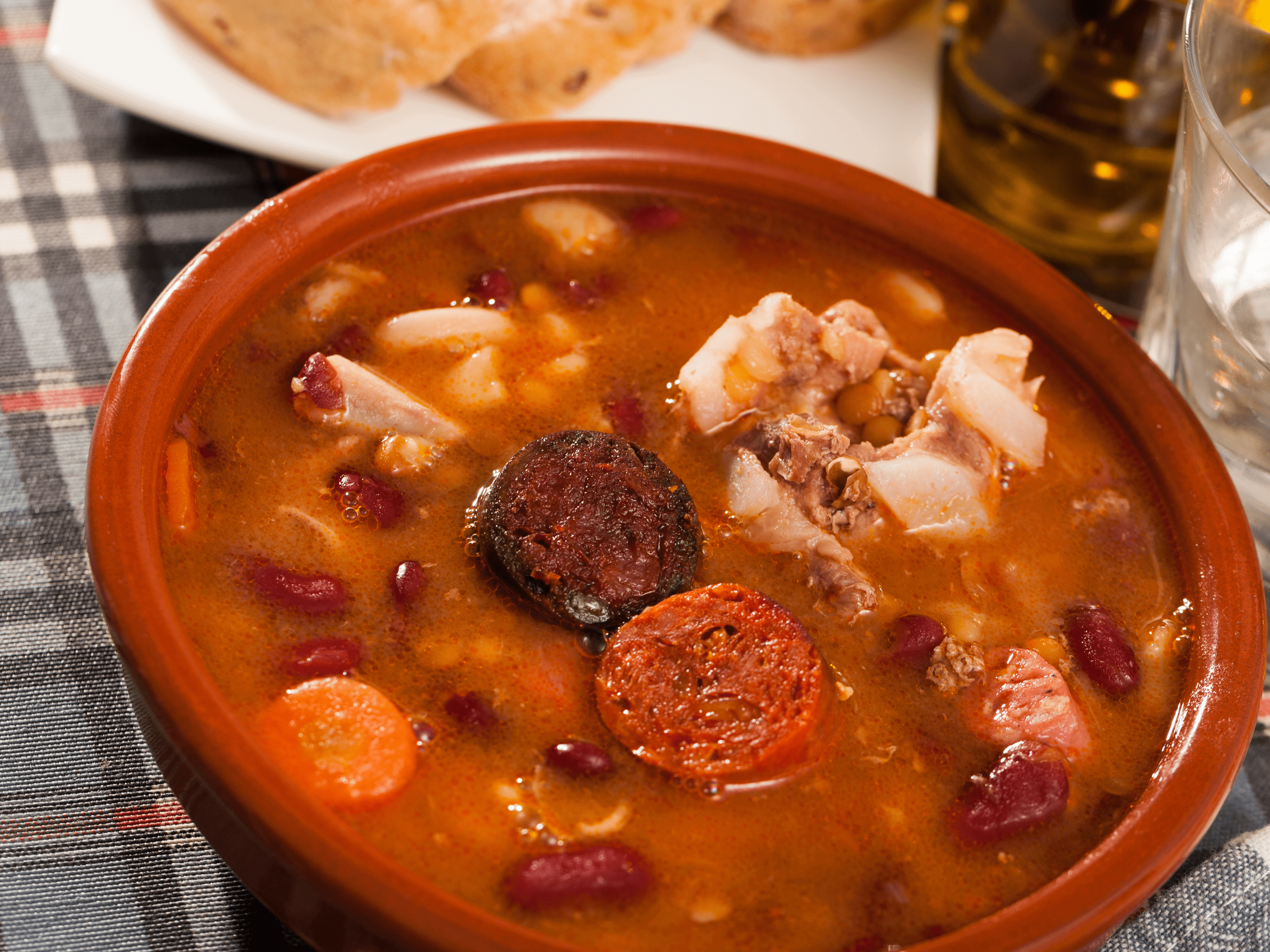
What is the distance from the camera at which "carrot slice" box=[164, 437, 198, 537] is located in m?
2.04

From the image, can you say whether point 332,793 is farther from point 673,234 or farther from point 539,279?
point 673,234

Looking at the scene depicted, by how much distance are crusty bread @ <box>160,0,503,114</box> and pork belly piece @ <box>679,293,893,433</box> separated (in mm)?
1212

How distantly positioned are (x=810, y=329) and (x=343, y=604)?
3.49 ft

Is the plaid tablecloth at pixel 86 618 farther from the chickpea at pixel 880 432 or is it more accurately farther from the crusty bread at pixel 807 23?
the crusty bread at pixel 807 23

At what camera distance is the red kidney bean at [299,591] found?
78.8 inches

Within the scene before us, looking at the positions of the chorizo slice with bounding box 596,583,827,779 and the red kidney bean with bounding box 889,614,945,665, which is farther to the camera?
the red kidney bean with bounding box 889,614,945,665

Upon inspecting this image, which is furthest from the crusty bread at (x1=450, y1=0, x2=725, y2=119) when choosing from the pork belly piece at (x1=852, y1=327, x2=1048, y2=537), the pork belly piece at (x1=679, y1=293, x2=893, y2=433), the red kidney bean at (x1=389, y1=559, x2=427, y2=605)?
the red kidney bean at (x1=389, y1=559, x2=427, y2=605)

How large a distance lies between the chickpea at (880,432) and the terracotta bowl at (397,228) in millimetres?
434

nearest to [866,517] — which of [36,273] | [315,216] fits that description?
[315,216]

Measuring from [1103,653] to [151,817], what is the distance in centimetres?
172

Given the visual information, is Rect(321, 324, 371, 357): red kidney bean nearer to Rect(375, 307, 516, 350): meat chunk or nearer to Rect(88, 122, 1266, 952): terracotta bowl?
Rect(375, 307, 516, 350): meat chunk

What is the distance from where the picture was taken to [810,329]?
2459 mm

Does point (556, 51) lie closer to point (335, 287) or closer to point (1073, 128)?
point (335, 287)

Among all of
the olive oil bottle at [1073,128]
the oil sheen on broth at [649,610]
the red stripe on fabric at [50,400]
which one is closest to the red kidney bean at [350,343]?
the oil sheen on broth at [649,610]
